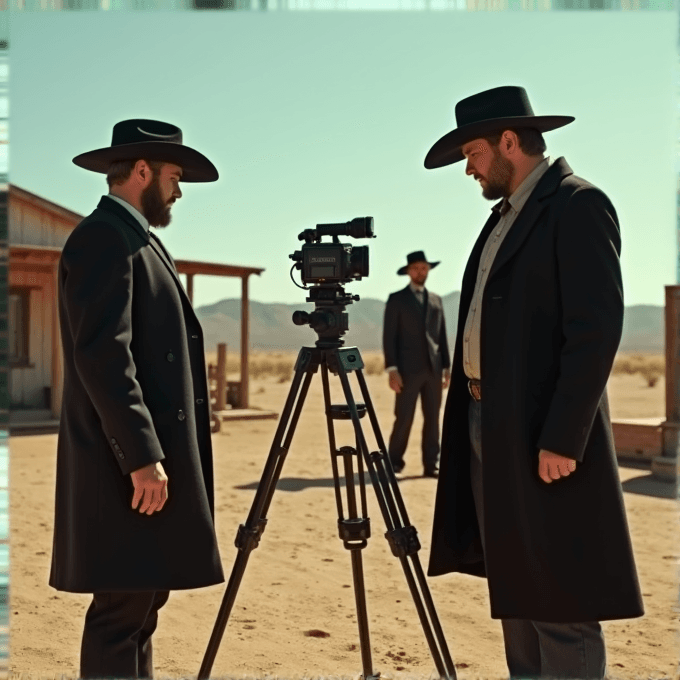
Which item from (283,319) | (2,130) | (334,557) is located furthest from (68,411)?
(283,319)

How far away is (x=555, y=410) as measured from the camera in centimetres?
263

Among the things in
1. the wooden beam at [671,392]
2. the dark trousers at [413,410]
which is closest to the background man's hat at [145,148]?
the dark trousers at [413,410]

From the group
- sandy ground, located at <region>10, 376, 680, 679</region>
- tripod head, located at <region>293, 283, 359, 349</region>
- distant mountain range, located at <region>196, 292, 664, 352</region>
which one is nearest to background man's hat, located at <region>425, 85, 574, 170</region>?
tripod head, located at <region>293, 283, 359, 349</region>

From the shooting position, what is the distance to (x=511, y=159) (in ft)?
9.75

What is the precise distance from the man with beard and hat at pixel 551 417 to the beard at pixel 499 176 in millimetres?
12

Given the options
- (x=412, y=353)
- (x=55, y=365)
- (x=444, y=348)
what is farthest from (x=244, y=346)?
(x=412, y=353)

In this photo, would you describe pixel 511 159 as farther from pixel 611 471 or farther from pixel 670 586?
pixel 670 586

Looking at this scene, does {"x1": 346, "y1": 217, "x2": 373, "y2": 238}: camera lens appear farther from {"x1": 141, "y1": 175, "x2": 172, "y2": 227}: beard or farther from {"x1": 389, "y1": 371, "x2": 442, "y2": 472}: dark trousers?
{"x1": 389, "y1": 371, "x2": 442, "y2": 472}: dark trousers

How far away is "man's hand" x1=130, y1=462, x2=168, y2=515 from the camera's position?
273 cm

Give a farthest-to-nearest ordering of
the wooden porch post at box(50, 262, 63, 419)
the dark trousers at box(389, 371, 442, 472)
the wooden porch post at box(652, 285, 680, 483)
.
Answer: the wooden porch post at box(50, 262, 63, 419), the dark trousers at box(389, 371, 442, 472), the wooden porch post at box(652, 285, 680, 483)

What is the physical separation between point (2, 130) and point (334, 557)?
3.76 metres

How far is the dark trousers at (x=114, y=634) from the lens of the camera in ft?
9.14

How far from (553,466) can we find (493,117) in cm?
120

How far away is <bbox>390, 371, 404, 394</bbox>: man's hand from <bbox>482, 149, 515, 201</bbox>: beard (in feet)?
17.6
